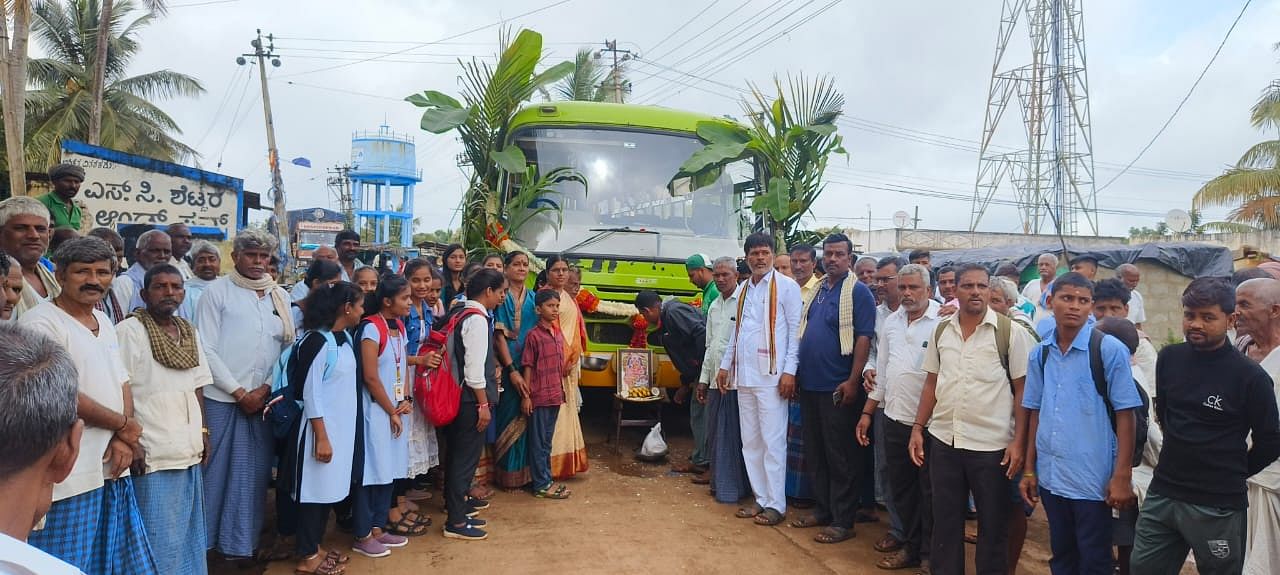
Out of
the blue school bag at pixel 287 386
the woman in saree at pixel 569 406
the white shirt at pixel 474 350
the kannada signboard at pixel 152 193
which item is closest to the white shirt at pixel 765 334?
the woman in saree at pixel 569 406

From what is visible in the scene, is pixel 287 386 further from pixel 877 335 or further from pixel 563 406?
pixel 877 335

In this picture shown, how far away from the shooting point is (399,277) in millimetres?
3973

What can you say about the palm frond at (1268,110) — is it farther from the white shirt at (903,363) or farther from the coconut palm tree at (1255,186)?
the white shirt at (903,363)

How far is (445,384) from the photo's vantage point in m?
4.27

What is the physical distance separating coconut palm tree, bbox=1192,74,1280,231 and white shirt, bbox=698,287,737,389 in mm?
17972

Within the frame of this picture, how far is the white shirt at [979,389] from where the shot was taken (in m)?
3.33

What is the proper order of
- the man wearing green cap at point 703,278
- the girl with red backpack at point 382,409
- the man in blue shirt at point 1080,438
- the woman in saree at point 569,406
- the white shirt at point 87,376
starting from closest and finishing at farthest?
the white shirt at point 87,376 → the man in blue shirt at point 1080,438 → the girl with red backpack at point 382,409 → the woman in saree at point 569,406 → the man wearing green cap at point 703,278

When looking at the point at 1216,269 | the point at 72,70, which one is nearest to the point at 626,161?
the point at 1216,269

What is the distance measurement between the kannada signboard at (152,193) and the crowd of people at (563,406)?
3.93m

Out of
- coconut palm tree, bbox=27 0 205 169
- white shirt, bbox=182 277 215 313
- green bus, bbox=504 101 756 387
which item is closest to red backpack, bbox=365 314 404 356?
white shirt, bbox=182 277 215 313

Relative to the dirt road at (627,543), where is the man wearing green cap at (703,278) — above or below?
above

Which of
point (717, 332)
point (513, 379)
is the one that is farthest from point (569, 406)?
point (717, 332)

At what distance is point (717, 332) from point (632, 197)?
1.87 meters

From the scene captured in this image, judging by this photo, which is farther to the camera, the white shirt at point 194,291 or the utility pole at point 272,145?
the utility pole at point 272,145
